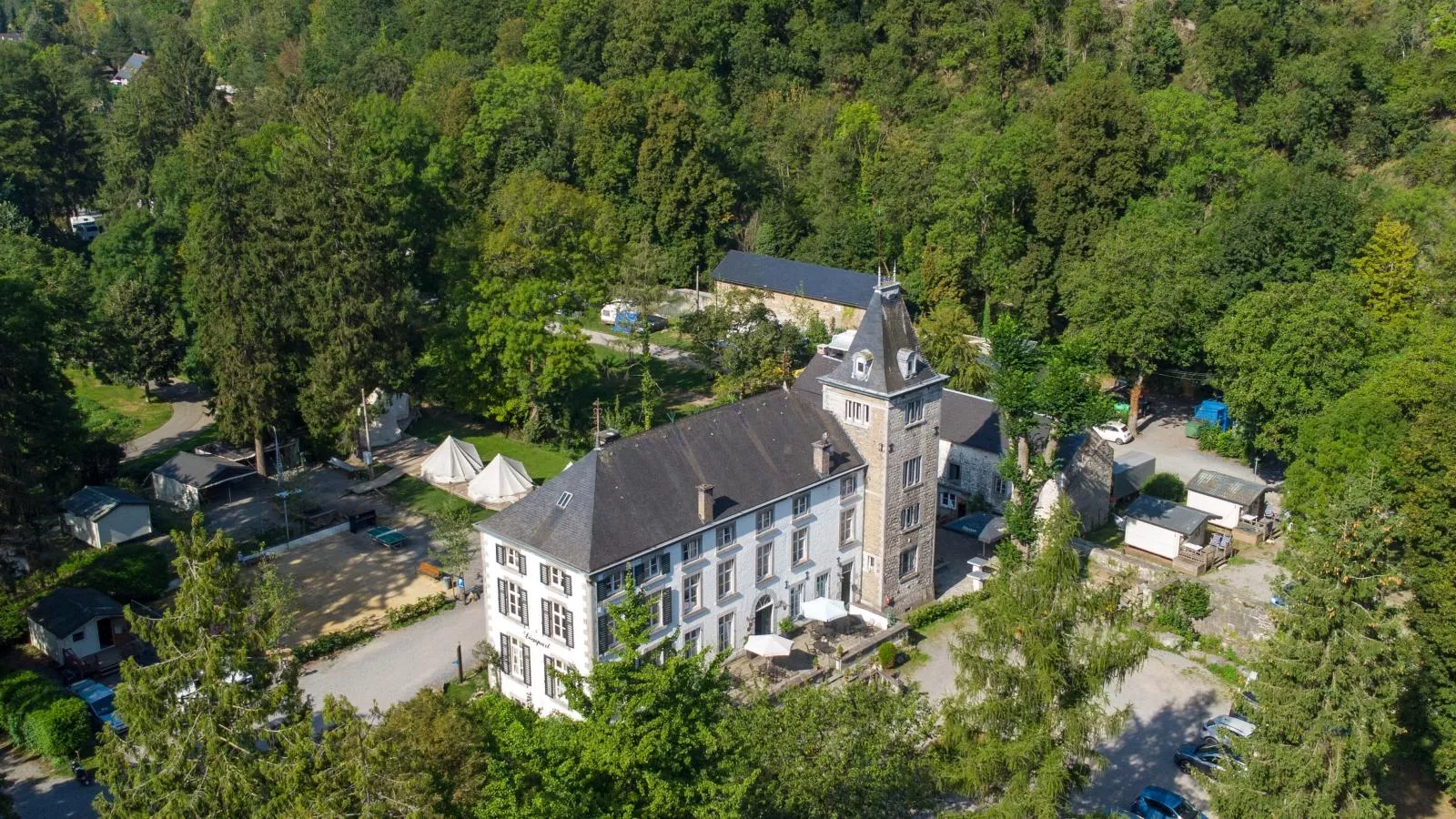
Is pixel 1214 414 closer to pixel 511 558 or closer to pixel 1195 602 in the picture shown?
pixel 1195 602

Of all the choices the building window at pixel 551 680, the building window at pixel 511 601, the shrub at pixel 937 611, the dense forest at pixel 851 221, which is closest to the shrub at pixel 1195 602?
the dense forest at pixel 851 221

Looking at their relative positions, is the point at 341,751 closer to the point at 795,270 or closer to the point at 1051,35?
the point at 795,270

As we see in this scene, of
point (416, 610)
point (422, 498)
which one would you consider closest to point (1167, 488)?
point (416, 610)

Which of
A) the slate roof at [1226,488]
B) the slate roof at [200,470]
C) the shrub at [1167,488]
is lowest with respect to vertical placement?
the shrub at [1167,488]

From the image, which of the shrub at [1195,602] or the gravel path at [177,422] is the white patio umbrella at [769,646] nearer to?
the shrub at [1195,602]

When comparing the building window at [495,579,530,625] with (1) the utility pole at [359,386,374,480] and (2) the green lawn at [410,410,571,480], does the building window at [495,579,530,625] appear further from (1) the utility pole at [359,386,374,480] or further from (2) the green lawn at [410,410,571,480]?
(1) the utility pole at [359,386,374,480]

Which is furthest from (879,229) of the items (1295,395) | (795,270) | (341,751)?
(341,751)
